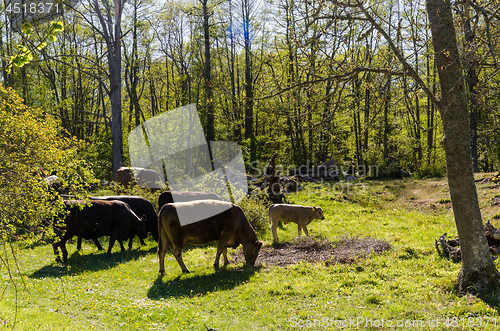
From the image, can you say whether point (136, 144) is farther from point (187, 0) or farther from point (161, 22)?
point (187, 0)

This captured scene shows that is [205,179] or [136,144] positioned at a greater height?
[136,144]

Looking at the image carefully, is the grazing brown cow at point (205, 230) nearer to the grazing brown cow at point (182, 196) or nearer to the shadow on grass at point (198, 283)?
the shadow on grass at point (198, 283)

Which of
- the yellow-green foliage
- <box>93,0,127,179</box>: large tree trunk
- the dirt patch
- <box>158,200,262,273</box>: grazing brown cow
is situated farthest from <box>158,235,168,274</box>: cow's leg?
<box>93,0,127,179</box>: large tree trunk

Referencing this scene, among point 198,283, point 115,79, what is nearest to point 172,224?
point 198,283

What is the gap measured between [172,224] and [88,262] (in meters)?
4.23

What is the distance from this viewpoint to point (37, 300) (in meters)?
8.15

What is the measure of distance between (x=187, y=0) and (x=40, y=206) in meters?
37.3

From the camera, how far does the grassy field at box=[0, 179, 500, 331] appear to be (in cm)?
660

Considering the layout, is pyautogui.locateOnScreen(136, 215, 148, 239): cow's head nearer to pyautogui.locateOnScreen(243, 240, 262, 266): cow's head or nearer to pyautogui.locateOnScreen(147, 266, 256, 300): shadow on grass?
pyautogui.locateOnScreen(147, 266, 256, 300): shadow on grass

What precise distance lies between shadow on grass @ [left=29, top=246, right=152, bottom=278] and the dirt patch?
13.7 ft

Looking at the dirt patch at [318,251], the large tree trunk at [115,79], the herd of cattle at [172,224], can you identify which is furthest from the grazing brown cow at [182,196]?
the large tree trunk at [115,79]

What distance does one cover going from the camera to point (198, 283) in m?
9.55

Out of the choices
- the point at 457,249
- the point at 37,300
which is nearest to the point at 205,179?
the point at 37,300

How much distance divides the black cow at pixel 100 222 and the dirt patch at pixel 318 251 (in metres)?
4.60
